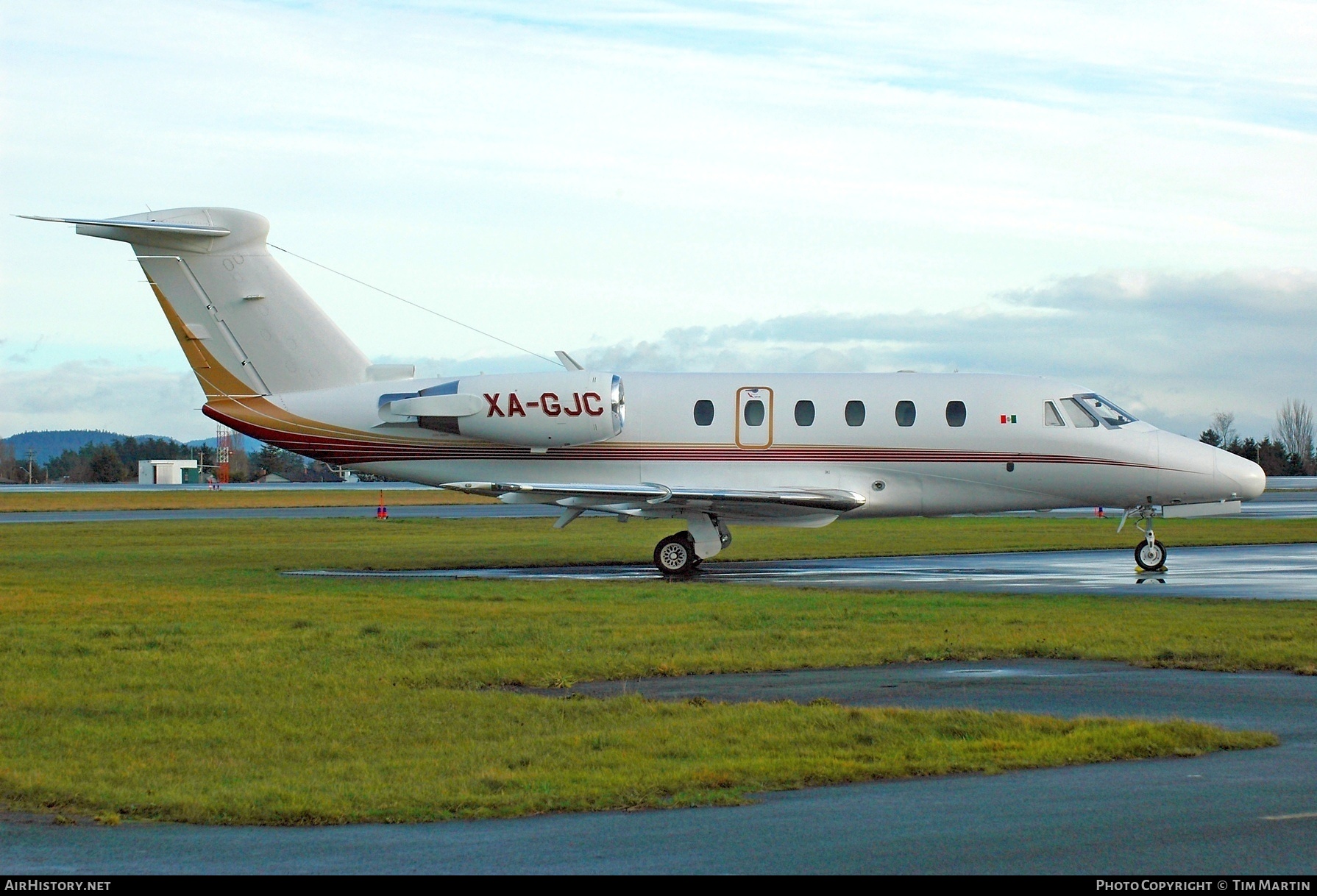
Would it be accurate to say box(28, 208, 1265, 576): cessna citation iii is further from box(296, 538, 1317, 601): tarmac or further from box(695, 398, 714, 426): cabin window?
box(296, 538, 1317, 601): tarmac

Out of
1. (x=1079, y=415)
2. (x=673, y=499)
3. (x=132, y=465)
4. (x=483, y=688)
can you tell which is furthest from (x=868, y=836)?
(x=132, y=465)

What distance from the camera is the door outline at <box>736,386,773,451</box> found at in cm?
2544

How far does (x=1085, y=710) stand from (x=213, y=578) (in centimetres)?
1652

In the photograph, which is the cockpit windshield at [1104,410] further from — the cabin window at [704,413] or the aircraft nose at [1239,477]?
the cabin window at [704,413]

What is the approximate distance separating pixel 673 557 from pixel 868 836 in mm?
17663

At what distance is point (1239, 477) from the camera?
25.0m

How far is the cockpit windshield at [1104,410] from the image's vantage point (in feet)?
83.8

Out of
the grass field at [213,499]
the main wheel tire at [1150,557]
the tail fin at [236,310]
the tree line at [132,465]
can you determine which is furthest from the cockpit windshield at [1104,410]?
the tree line at [132,465]

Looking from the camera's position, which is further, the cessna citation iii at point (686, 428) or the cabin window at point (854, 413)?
the cabin window at point (854, 413)

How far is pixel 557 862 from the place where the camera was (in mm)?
6609

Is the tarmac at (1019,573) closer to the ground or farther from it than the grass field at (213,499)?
closer to the ground

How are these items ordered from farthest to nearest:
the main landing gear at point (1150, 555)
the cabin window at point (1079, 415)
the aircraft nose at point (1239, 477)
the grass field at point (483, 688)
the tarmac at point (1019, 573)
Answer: the cabin window at point (1079, 415) < the aircraft nose at point (1239, 477) < the main landing gear at point (1150, 555) < the tarmac at point (1019, 573) < the grass field at point (483, 688)

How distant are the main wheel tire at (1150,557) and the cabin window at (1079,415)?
7.97 feet

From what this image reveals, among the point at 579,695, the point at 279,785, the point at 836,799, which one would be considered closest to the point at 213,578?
the point at 579,695
